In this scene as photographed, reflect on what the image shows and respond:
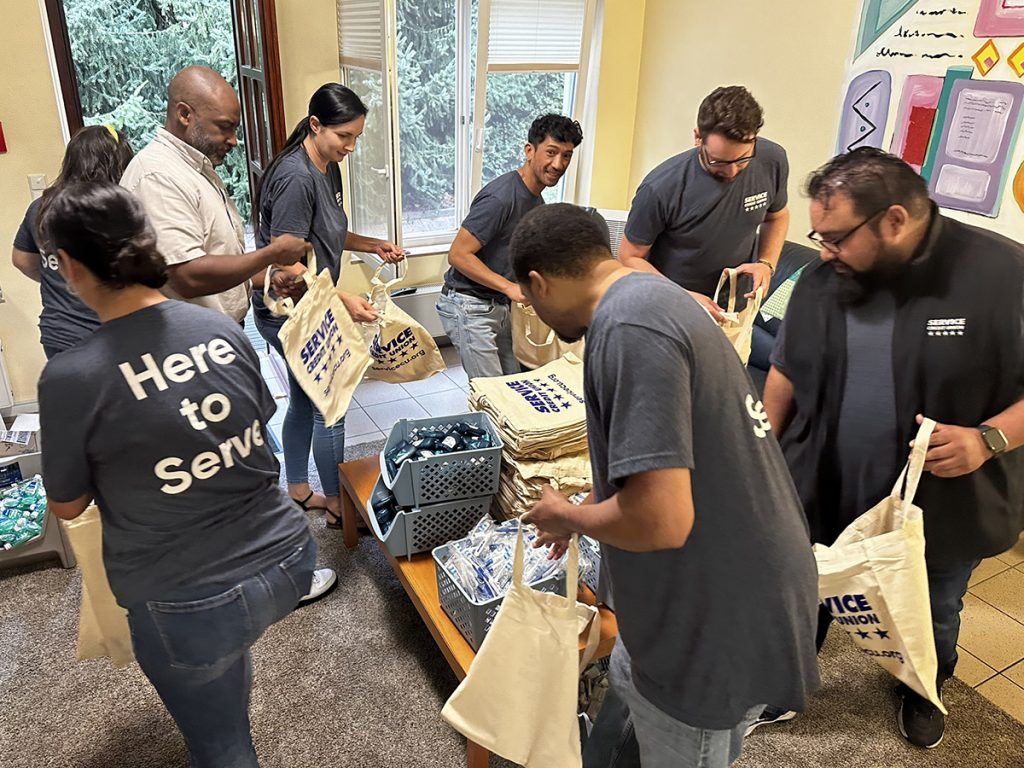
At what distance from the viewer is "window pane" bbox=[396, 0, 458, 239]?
13.3 ft

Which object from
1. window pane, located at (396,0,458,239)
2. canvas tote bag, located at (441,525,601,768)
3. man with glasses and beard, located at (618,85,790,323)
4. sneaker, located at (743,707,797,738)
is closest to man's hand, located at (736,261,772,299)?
man with glasses and beard, located at (618,85,790,323)

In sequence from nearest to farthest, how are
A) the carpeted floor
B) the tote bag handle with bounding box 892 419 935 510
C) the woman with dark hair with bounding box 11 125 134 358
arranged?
the tote bag handle with bounding box 892 419 935 510
the carpeted floor
the woman with dark hair with bounding box 11 125 134 358

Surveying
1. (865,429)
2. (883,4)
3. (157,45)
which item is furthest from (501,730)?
(157,45)

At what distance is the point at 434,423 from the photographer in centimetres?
229

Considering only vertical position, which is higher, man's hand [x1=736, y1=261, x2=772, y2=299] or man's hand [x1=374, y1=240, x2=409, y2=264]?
man's hand [x1=736, y1=261, x2=772, y2=299]

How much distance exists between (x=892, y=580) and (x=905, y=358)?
462 mm

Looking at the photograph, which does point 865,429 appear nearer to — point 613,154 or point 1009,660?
point 1009,660

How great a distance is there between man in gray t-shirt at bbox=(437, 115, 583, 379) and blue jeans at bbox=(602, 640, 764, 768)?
153 centimetres

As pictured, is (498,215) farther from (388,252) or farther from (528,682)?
(528,682)

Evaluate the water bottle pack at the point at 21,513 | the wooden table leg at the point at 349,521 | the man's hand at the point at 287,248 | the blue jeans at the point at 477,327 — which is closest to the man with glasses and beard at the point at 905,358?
the blue jeans at the point at 477,327

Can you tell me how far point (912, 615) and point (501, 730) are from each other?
0.87m

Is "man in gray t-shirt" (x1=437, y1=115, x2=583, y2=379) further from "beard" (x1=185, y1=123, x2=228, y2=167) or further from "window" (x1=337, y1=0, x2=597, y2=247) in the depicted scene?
"window" (x1=337, y1=0, x2=597, y2=247)

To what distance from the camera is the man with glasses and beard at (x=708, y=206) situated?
2.41 meters

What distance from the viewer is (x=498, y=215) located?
2.63m
